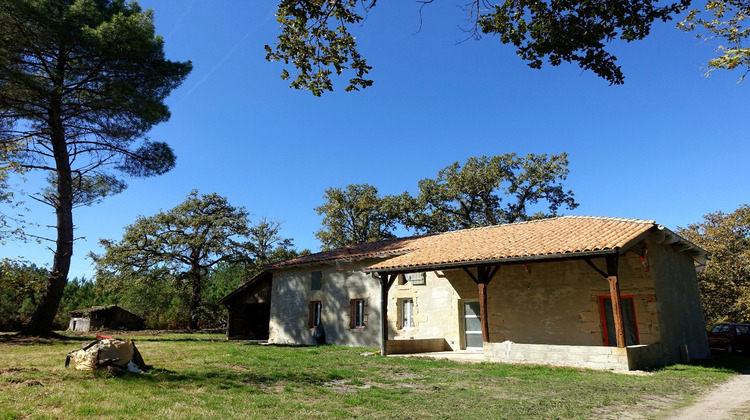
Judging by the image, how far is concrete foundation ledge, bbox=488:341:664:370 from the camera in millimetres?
9070

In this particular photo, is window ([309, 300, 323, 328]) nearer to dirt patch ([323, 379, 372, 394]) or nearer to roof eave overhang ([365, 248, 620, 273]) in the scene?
roof eave overhang ([365, 248, 620, 273])

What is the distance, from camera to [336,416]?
16.0 ft

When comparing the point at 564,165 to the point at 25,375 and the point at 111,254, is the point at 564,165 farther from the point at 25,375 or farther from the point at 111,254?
the point at 111,254

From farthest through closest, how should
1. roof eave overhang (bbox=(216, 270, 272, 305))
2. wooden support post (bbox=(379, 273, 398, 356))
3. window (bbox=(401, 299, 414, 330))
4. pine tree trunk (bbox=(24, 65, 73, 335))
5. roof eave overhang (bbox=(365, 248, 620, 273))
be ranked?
roof eave overhang (bbox=(216, 270, 272, 305)) < pine tree trunk (bbox=(24, 65, 73, 335)) < window (bbox=(401, 299, 414, 330)) < wooden support post (bbox=(379, 273, 398, 356)) < roof eave overhang (bbox=(365, 248, 620, 273))

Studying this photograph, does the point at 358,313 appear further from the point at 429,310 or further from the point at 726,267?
the point at 726,267

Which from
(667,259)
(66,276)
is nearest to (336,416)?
(667,259)

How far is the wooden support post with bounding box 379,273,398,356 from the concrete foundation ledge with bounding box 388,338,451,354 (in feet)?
0.77

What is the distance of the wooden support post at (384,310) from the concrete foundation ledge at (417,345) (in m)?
0.23

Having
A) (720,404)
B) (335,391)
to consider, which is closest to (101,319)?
(335,391)

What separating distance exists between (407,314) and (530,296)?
4877mm

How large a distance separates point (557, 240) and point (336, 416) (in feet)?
29.0

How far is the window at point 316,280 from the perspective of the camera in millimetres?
18109

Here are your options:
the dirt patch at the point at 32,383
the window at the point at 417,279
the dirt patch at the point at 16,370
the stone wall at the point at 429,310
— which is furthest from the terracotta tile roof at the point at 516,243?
the dirt patch at the point at 32,383

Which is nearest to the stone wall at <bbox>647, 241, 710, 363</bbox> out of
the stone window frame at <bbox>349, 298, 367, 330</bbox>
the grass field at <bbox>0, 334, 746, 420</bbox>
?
the grass field at <bbox>0, 334, 746, 420</bbox>
